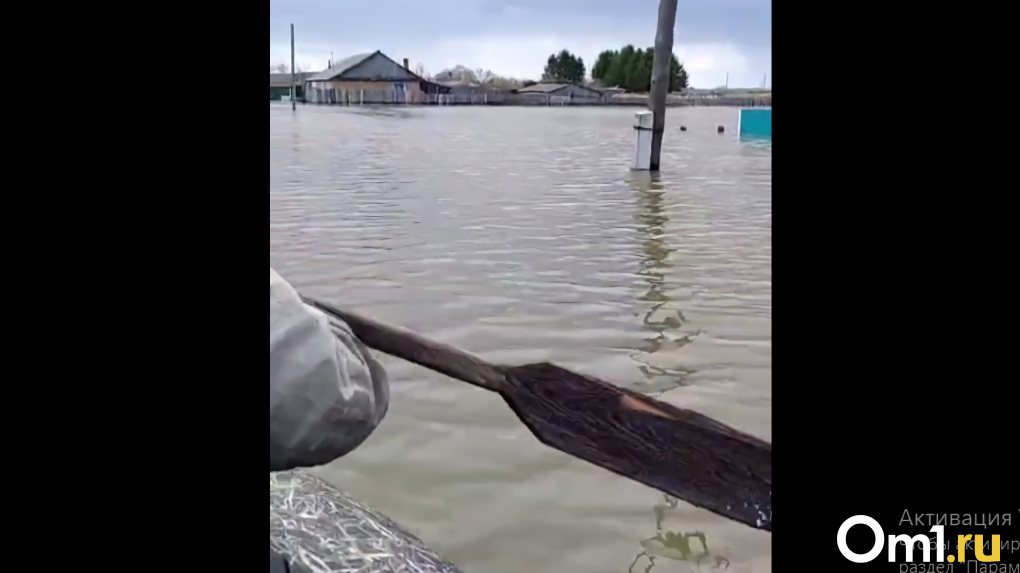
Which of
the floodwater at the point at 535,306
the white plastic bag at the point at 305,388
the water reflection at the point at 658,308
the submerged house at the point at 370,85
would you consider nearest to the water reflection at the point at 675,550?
the floodwater at the point at 535,306

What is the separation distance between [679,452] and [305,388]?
0.51 m

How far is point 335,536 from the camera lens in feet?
4.15

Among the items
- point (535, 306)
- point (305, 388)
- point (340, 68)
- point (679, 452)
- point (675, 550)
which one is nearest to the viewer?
point (305, 388)

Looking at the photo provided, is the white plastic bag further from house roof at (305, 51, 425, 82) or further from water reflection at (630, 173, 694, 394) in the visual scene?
house roof at (305, 51, 425, 82)

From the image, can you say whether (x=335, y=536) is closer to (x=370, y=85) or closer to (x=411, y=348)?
(x=411, y=348)

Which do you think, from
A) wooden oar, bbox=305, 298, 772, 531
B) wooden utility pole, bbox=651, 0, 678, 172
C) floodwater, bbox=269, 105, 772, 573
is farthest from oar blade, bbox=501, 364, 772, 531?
wooden utility pole, bbox=651, 0, 678, 172

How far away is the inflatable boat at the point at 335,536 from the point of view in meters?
1.21

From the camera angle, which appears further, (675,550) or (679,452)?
(675,550)

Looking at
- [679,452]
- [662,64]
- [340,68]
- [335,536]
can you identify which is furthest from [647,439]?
[340,68]

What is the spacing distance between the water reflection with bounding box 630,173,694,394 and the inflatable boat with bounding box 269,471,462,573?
3.54 feet
